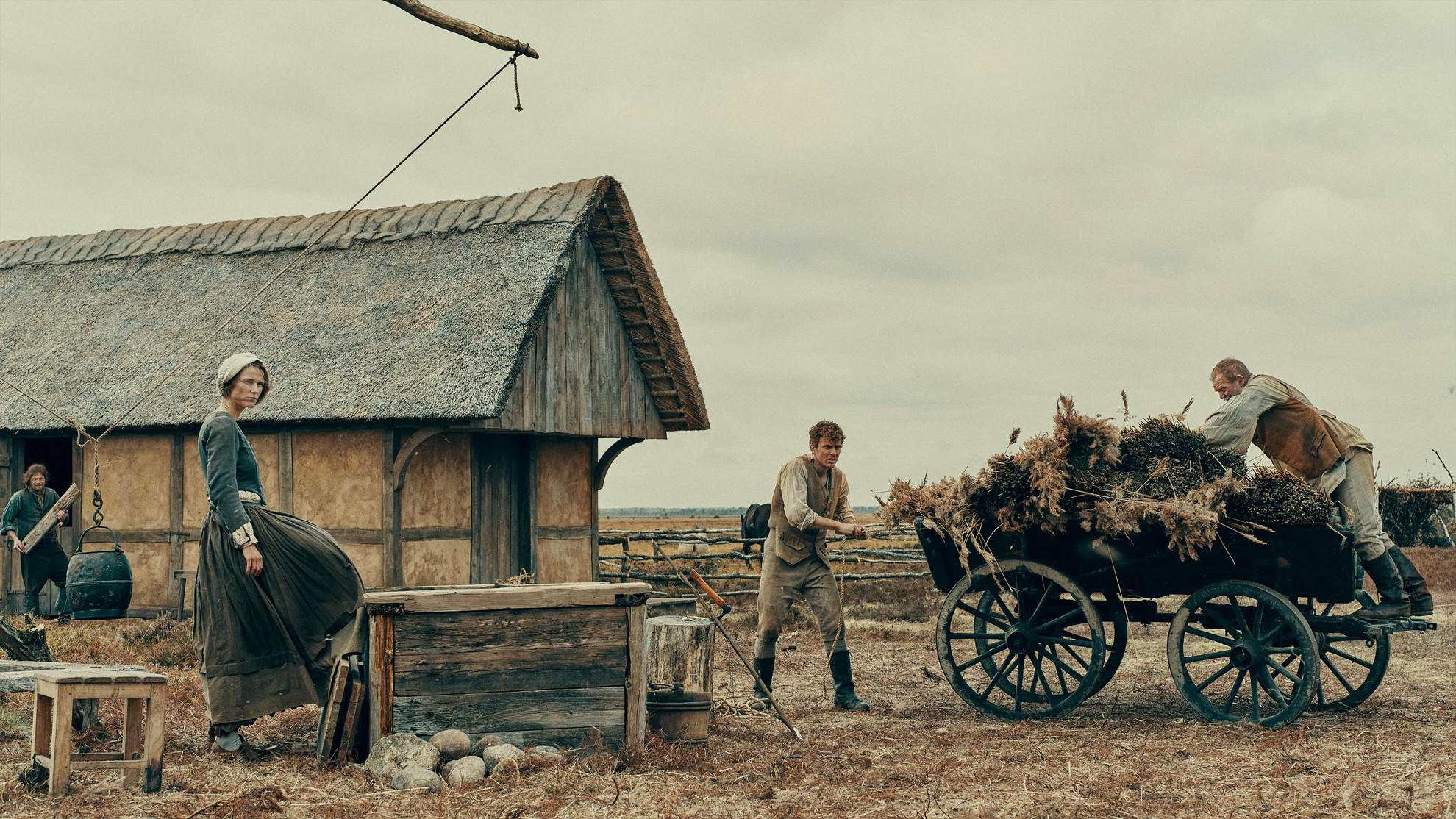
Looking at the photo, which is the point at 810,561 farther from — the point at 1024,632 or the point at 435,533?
the point at 435,533

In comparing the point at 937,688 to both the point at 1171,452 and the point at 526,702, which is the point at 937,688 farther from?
the point at 526,702

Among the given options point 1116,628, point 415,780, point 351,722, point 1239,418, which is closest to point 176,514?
point 351,722

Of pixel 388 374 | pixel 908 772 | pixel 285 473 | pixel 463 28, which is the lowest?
pixel 908 772

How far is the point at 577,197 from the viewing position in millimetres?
12070

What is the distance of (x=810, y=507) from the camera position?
7.37 m

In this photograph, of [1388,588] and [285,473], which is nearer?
[1388,588]

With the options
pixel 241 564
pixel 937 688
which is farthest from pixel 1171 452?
pixel 241 564

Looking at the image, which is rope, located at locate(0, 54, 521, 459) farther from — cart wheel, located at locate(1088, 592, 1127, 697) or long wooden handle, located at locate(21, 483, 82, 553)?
cart wheel, located at locate(1088, 592, 1127, 697)

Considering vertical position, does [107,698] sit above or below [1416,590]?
below

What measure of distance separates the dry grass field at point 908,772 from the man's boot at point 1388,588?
614 mm

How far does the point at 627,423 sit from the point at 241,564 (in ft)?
24.0

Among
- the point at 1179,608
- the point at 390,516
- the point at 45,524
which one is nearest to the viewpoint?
the point at 1179,608

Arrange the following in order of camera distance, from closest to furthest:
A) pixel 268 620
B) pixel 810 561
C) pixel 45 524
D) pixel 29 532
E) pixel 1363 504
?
pixel 268 620, pixel 1363 504, pixel 810 561, pixel 45 524, pixel 29 532

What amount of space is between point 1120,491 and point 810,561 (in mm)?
1918
